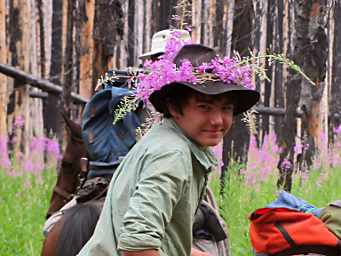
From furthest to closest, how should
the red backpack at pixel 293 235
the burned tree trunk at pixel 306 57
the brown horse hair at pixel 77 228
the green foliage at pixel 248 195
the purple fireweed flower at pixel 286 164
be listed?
the burned tree trunk at pixel 306 57, the purple fireweed flower at pixel 286 164, the green foliage at pixel 248 195, the brown horse hair at pixel 77 228, the red backpack at pixel 293 235

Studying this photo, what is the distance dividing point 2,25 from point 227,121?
10627 millimetres

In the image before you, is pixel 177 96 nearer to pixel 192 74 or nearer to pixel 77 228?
pixel 192 74

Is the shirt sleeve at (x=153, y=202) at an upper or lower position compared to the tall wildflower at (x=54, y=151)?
upper

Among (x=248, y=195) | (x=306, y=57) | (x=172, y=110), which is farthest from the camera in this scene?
(x=306, y=57)

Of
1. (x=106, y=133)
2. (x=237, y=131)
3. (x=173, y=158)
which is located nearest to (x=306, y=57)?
(x=237, y=131)

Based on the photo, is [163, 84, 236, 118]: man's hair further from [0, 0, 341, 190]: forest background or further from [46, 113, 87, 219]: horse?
[46, 113, 87, 219]: horse

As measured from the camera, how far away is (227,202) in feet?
22.0

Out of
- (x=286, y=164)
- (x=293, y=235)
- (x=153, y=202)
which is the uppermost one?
(x=153, y=202)

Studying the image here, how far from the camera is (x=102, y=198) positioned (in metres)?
4.45

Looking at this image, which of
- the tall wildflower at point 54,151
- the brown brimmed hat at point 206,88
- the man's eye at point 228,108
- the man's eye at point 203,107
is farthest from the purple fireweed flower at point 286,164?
the man's eye at point 203,107

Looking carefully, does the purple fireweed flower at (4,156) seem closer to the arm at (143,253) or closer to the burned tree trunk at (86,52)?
the burned tree trunk at (86,52)

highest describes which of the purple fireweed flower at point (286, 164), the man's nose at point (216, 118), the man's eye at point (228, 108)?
the man's eye at point (228, 108)

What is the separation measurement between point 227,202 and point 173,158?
378 centimetres

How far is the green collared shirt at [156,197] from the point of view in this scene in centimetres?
286
